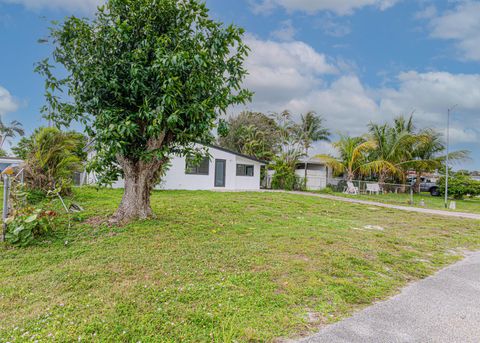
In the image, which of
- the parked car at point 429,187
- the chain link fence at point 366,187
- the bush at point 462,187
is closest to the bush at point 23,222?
the chain link fence at point 366,187

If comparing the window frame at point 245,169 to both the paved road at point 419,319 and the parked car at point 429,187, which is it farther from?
the paved road at point 419,319

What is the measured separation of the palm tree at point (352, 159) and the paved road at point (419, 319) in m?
16.8

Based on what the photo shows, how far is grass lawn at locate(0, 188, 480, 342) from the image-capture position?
230 centimetres

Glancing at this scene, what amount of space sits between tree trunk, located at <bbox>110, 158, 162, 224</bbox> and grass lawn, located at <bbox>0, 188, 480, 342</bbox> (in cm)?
A: 36

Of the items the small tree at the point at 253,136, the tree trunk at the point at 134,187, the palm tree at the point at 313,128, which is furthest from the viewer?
the palm tree at the point at 313,128

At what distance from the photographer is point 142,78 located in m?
4.84

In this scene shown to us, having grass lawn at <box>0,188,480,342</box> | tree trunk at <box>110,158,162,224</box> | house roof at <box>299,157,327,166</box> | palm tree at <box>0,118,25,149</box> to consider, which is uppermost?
palm tree at <box>0,118,25,149</box>

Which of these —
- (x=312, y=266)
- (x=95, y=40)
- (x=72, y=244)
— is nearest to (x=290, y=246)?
(x=312, y=266)

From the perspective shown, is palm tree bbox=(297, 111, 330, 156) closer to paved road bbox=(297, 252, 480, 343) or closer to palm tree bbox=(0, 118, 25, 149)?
paved road bbox=(297, 252, 480, 343)

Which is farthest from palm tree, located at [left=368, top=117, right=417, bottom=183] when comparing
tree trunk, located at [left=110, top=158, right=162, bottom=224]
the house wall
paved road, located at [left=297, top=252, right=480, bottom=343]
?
tree trunk, located at [left=110, top=158, right=162, bottom=224]

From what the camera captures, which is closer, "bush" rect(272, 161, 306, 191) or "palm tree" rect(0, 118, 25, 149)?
"bush" rect(272, 161, 306, 191)

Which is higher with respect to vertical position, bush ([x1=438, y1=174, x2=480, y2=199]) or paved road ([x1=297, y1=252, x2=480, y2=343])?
bush ([x1=438, y1=174, x2=480, y2=199])

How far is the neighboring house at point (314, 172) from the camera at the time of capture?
67.7 ft

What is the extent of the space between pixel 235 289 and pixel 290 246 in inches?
78.8
